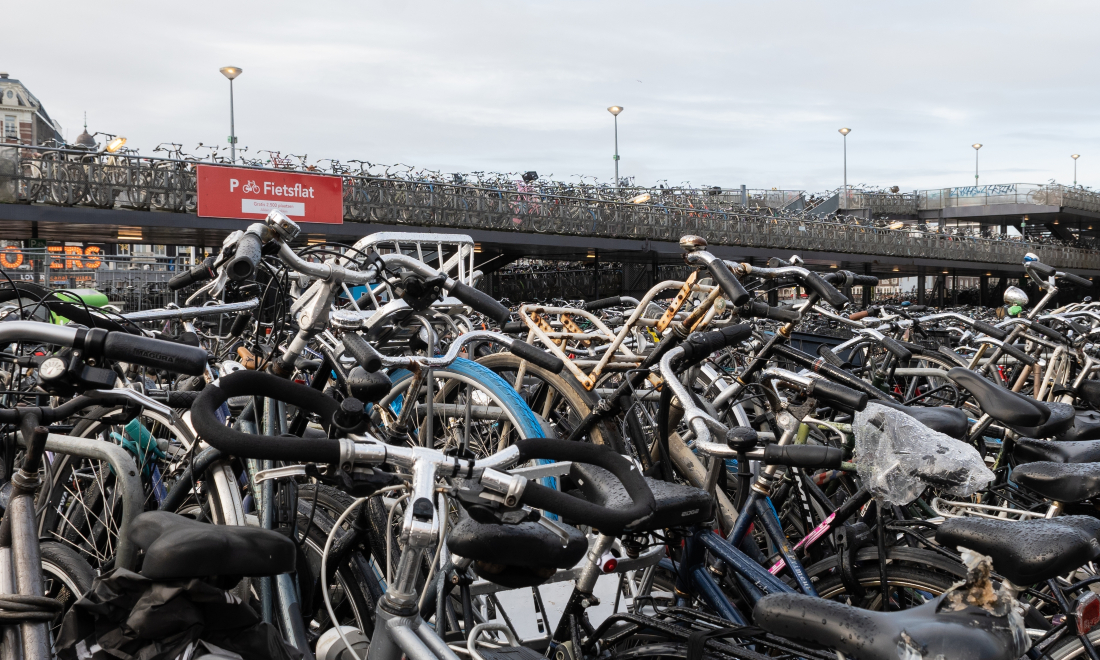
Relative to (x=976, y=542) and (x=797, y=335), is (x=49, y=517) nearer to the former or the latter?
(x=976, y=542)

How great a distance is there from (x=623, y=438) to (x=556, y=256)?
2385 cm

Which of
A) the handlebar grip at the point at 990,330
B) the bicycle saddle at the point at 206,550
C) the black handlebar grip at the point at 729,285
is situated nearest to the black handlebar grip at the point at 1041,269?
the handlebar grip at the point at 990,330

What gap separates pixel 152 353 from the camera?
160cm

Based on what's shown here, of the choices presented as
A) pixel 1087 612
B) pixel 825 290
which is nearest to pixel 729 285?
pixel 825 290

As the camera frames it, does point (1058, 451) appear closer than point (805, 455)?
No

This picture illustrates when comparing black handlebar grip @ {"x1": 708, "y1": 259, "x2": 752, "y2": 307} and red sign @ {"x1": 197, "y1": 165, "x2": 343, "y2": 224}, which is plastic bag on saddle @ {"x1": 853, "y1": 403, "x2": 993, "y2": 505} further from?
red sign @ {"x1": 197, "y1": 165, "x2": 343, "y2": 224}

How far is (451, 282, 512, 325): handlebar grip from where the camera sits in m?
2.40

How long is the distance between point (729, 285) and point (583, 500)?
1.85 m

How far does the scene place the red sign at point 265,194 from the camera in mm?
16141

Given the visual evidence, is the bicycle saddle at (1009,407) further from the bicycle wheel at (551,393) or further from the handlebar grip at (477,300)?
the handlebar grip at (477,300)

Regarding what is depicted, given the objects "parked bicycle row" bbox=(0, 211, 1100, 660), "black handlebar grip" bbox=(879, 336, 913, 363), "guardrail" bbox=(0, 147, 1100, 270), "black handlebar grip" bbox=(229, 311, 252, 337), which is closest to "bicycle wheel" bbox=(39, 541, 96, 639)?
"parked bicycle row" bbox=(0, 211, 1100, 660)

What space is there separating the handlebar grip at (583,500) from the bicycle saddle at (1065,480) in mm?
1393

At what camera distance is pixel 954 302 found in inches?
1407

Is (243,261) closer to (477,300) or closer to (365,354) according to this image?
(365,354)
